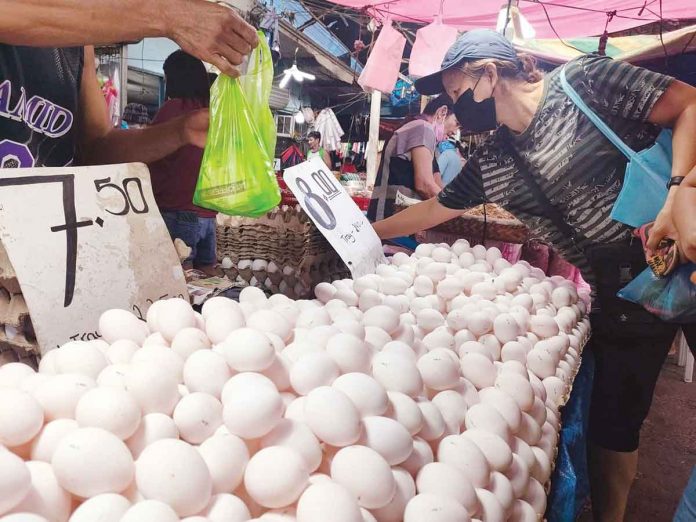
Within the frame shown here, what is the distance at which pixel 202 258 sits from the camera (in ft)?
11.2

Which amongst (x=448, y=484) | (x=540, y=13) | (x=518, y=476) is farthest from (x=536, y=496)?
(x=540, y=13)

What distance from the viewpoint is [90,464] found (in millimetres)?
559

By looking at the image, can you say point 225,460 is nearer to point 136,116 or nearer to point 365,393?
point 365,393

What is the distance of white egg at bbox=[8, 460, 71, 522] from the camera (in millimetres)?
546

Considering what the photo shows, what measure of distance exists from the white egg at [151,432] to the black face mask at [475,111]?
184cm

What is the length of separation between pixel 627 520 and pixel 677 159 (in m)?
2.09

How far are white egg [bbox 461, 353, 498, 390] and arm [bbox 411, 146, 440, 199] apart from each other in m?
2.42

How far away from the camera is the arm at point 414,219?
2268mm

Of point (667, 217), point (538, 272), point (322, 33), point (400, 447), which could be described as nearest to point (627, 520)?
point (538, 272)

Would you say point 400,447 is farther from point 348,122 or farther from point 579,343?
point 348,122

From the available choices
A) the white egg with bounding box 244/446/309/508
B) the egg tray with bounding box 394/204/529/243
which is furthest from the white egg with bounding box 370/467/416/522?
the egg tray with bounding box 394/204/529/243

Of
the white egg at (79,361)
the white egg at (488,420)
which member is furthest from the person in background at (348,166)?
the white egg at (79,361)

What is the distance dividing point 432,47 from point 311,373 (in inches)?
205

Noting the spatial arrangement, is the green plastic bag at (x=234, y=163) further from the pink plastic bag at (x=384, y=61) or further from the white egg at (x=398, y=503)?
the pink plastic bag at (x=384, y=61)
